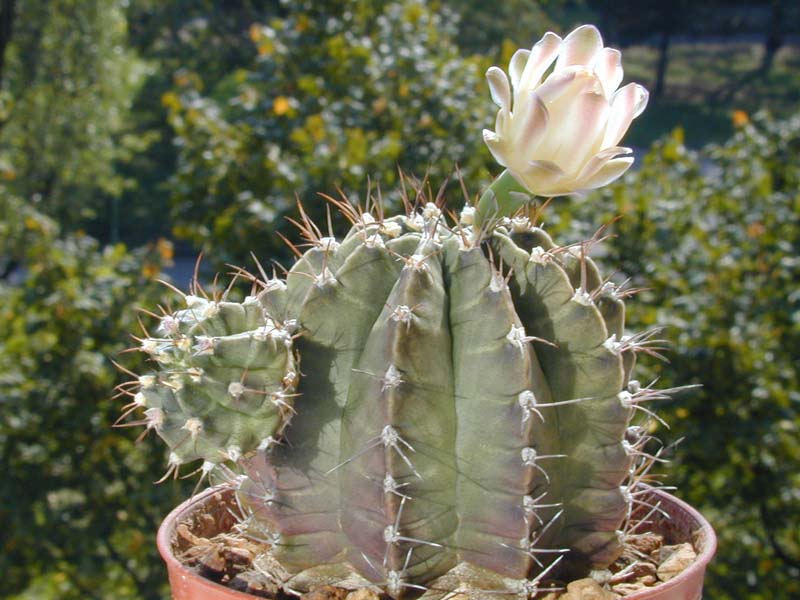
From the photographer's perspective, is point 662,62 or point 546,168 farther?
point 662,62

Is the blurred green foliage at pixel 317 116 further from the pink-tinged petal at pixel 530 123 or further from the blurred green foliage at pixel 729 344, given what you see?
the pink-tinged petal at pixel 530 123

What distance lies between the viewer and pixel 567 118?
1.14 m

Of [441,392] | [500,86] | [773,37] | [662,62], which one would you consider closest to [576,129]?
[500,86]

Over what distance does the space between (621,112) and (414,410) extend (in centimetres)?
43

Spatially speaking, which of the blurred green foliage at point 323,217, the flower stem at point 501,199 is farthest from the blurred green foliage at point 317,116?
the flower stem at point 501,199

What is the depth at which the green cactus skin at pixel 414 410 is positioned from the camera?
115 centimetres

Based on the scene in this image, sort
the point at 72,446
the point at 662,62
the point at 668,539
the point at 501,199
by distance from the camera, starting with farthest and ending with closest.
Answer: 1. the point at 662,62
2. the point at 72,446
3. the point at 668,539
4. the point at 501,199

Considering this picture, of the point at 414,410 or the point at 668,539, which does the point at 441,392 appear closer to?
the point at 414,410

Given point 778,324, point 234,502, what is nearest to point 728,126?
point 778,324

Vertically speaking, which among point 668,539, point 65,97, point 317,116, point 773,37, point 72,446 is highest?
point 317,116

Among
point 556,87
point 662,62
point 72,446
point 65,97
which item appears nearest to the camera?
point 556,87

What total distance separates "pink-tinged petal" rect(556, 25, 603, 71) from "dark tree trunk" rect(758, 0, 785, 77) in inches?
573

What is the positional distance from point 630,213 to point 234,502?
92.8 inches

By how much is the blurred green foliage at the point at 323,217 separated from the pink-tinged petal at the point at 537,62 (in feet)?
6.78
